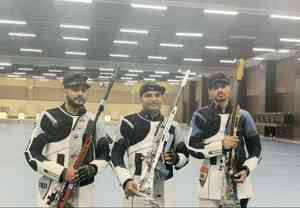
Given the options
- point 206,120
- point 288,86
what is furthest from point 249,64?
point 206,120

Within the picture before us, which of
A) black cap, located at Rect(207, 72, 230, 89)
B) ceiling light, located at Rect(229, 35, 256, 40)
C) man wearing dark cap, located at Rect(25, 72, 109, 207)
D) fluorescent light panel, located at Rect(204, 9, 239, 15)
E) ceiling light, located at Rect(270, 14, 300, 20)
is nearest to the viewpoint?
man wearing dark cap, located at Rect(25, 72, 109, 207)

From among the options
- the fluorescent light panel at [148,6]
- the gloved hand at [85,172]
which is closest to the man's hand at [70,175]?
the gloved hand at [85,172]

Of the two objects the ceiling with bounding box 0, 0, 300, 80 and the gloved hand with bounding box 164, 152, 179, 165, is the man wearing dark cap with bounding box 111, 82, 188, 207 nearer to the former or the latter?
the gloved hand with bounding box 164, 152, 179, 165

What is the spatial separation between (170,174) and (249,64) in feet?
78.1

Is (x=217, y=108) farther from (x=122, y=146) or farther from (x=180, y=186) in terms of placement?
(x=180, y=186)

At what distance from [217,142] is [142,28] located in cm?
1340

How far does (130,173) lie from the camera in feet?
9.22

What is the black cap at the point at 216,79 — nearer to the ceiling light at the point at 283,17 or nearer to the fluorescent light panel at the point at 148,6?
the fluorescent light panel at the point at 148,6

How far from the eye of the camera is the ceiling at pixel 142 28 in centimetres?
1227

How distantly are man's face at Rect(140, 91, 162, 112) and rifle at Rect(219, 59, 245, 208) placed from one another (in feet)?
1.56

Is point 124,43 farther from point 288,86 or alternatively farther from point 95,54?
point 288,86

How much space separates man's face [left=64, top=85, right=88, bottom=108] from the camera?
2.64m

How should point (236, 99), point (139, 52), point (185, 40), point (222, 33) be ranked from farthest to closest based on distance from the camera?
1. point (139, 52)
2. point (185, 40)
3. point (222, 33)
4. point (236, 99)

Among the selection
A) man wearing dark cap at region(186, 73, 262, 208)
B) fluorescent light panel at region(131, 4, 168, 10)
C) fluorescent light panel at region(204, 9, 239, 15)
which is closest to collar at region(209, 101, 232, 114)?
man wearing dark cap at region(186, 73, 262, 208)
